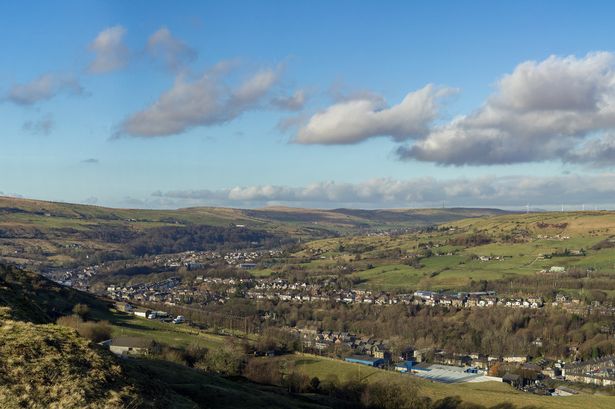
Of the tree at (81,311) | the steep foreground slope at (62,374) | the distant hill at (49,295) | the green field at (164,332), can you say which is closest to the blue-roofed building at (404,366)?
the green field at (164,332)

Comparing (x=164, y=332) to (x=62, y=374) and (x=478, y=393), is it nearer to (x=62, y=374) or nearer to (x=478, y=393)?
(x=478, y=393)

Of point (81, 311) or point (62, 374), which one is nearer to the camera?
point (62, 374)

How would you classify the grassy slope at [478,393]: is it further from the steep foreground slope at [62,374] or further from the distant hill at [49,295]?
the steep foreground slope at [62,374]

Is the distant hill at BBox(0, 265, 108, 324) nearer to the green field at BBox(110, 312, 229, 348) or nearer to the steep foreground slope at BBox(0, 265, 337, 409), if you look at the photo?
the green field at BBox(110, 312, 229, 348)

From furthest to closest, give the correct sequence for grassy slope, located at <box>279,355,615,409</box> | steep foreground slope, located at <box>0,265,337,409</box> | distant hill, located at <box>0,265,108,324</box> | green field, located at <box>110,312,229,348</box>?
1. distant hill, located at <box>0,265,108,324</box>
2. green field, located at <box>110,312,229,348</box>
3. grassy slope, located at <box>279,355,615,409</box>
4. steep foreground slope, located at <box>0,265,337,409</box>

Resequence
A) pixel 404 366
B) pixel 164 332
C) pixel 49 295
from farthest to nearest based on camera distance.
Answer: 1. pixel 404 366
2. pixel 49 295
3. pixel 164 332

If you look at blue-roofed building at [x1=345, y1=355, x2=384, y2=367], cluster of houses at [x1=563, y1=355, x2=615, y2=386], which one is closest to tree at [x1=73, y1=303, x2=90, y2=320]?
blue-roofed building at [x1=345, y1=355, x2=384, y2=367]

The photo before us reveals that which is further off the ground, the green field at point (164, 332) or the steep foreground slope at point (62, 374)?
the steep foreground slope at point (62, 374)

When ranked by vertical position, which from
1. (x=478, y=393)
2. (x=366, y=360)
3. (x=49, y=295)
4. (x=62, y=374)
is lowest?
(x=366, y=360)

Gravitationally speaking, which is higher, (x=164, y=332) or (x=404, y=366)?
(x=164, y=332)

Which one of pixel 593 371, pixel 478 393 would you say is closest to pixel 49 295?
pixel 478 393
